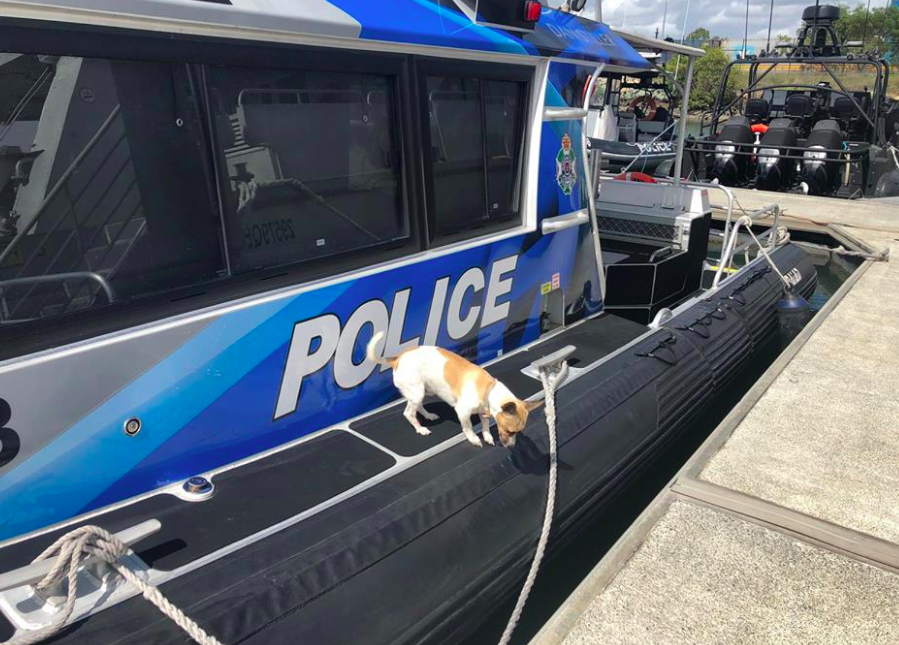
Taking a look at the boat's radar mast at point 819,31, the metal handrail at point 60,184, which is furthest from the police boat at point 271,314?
the boat's radar mast at point 819,31

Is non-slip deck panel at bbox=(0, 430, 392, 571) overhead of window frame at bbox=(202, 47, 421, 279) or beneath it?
beneath

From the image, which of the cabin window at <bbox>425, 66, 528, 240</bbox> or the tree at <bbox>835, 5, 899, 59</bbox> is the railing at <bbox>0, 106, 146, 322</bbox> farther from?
the tree at <bbox>835, 5, 899, 59</bbox>

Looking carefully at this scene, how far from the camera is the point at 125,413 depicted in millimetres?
1999

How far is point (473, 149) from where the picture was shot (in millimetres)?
3080

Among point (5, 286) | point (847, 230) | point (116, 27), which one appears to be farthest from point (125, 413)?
point (847, 230)

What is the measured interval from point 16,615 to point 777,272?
5619 millimetres

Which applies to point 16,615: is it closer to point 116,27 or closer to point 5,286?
point 5,286

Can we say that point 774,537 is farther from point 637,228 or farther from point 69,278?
point 637,228

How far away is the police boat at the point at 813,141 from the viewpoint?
1160 centimetres

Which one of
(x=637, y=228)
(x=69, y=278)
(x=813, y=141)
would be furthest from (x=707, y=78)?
(x=69, y=278)

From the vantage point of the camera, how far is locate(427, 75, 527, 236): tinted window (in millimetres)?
2887

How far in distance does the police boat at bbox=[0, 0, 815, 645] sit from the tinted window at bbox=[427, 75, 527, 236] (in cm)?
1

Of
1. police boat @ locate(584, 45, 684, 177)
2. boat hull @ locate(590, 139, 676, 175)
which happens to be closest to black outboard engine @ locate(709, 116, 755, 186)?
police boat @ locate(584, 45, 684, 177)

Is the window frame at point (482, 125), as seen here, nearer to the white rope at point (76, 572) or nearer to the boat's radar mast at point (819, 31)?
the white rope at point (76, 572)
